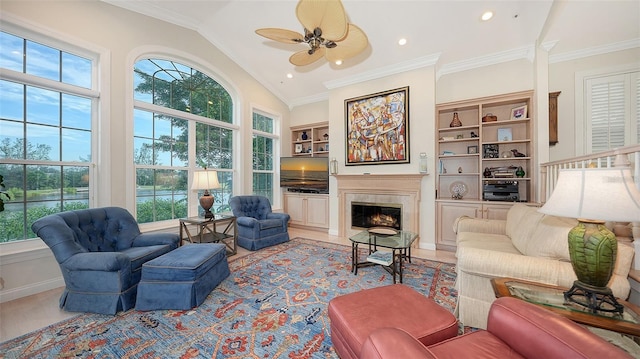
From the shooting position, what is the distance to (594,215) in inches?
47.7

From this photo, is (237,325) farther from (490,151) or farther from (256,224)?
(490,151)

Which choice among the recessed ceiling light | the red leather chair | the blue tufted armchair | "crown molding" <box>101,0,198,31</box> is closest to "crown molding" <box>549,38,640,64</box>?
the recessed ceiling light

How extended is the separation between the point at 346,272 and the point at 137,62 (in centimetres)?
427

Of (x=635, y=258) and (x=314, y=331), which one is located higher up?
(x=635, y=258)

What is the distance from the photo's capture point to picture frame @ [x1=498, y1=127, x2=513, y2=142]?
12.8 ft

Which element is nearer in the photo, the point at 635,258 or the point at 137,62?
the point at 635,258

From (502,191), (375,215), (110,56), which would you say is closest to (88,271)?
(110,56)

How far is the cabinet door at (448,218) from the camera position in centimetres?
380

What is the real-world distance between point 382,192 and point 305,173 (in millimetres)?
1864

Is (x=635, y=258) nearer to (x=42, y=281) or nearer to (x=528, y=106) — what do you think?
(x=528, y=106)

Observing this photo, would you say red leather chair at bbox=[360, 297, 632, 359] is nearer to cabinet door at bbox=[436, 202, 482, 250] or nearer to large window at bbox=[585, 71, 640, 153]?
cabinet door at bbox=[436, 202, 482, 250]

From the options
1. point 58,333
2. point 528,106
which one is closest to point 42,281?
point 58,333

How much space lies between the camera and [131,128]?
3.27 meters

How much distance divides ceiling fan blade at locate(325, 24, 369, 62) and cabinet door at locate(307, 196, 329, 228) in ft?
10.3
